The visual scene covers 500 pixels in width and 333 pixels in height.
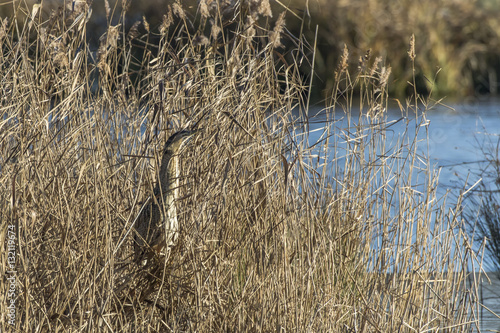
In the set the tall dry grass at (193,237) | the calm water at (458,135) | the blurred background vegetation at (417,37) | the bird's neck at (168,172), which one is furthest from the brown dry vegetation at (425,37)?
the bird's neck at (168,172)

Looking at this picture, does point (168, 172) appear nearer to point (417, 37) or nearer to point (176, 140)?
point (176, 140)

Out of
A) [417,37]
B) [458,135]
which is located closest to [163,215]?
[458,135]

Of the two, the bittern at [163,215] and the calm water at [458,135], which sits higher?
the bittern at [163,215]

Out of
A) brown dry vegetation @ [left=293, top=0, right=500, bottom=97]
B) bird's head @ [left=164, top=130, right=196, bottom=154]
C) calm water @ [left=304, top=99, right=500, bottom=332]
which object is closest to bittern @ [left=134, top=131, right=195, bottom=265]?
bird's head @ [left=164, top=130, right=196, bottom=154]

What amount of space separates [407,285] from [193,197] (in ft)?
2.62

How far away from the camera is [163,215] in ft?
7.21

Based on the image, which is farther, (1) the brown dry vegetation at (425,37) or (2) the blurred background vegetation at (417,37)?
(1) the brown dry vegetation at (425,37)

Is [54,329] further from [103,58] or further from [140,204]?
[103,58]

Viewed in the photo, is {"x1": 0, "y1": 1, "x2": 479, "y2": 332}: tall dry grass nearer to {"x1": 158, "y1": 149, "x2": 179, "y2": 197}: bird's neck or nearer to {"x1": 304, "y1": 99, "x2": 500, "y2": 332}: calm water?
{"x1": 158, "y1": 149, "x2": 179, "y2": 197}: bird's neck

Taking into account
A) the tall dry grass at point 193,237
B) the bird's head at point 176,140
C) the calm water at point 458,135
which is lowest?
the calm water at point 458,135

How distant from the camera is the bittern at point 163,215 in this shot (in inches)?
85.4

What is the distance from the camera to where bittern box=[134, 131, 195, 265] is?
2170 mm

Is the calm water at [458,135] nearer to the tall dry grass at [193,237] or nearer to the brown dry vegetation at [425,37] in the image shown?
the brown dry vegetation at [425,37]

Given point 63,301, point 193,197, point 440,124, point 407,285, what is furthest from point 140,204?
point 440,124
